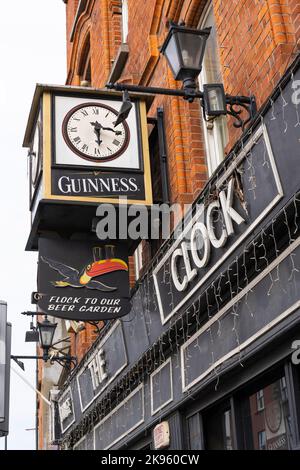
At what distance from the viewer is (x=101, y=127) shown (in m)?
8.21

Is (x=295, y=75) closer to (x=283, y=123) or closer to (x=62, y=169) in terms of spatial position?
(x=283, y=123)

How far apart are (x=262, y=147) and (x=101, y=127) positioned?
281 cm

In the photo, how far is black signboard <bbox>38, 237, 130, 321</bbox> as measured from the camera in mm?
8141

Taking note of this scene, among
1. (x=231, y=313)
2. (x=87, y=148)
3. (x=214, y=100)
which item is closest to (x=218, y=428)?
(x=231, y=313)

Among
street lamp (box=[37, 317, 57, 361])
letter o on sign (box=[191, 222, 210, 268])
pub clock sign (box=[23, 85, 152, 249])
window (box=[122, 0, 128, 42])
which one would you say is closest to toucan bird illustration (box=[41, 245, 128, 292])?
pub clock sign (box=[23, 85, 152, 249])

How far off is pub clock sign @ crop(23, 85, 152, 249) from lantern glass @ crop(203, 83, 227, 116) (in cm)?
140

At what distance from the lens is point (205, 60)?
8.35 metres

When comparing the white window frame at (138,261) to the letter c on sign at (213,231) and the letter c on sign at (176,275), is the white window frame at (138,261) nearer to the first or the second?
the letter c on sign at (176,275)

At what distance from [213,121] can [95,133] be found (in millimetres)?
1203

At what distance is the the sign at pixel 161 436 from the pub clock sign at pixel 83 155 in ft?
7.12

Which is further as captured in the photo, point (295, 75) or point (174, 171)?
point (174, 171)

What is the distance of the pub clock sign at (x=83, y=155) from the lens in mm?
7820

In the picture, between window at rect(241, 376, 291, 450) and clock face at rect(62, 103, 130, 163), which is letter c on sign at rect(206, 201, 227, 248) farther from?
clock face at rect(62, 103, 130, 163)
